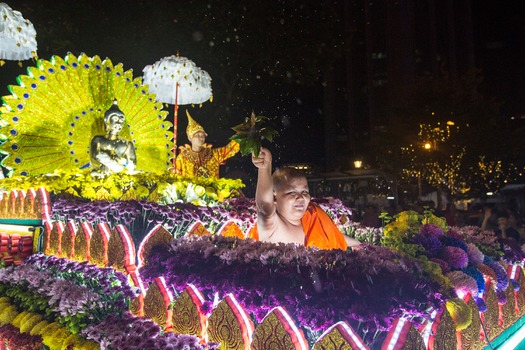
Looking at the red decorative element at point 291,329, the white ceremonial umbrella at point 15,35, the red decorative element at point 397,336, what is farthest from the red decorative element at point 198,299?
the white ceremonial umbrella at point 15,35

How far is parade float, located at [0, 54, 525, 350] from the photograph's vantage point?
7.84ft

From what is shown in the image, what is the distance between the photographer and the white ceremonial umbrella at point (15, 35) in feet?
19.5

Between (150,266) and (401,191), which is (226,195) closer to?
(150,266)

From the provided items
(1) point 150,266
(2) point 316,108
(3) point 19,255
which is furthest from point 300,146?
(1) point 150,266

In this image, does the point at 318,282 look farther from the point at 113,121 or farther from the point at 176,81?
the point at 176,81

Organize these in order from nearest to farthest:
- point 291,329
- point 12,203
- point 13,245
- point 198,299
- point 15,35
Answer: point 291,329 < point 198,299 < point 13,245 < point 12,203 < point 15,35

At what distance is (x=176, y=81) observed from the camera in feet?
24.4

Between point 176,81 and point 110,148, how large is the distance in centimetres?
174

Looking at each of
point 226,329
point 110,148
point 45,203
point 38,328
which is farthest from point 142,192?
point 226,329

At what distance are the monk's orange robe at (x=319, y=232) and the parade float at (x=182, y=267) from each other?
1.26ft

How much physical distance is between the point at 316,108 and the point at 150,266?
1690cm

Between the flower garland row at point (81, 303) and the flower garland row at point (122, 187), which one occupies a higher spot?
the flower garland row at point (122, 187)

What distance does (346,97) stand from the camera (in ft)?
124

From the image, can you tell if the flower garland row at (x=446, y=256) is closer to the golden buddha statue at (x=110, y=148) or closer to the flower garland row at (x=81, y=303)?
the flower garland row at (x=81, y=303)
